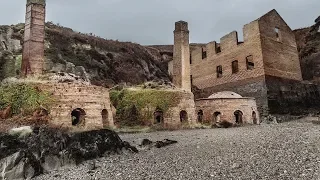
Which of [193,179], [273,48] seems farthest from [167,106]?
[273,48]

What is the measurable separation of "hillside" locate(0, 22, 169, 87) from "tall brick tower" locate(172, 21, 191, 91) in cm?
904

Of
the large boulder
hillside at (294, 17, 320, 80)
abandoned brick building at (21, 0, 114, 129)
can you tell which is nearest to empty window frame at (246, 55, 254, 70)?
hillside at (294, 17, 320, 80)

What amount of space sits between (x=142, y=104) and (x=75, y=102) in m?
4.83

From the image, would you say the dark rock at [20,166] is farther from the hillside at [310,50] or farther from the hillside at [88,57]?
the hillside at [310,50]

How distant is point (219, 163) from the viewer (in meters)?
7.75

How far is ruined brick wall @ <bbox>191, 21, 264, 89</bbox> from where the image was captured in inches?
1027

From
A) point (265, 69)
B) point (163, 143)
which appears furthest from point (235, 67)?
point (163, 143)

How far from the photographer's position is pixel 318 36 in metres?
32.8

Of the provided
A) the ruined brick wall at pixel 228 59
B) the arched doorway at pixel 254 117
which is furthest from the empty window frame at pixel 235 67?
the arched doorway at pixel 254 117

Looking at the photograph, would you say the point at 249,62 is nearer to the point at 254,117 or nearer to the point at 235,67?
the point at 235,67

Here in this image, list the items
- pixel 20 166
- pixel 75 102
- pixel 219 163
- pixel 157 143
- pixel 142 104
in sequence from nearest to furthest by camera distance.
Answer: pixel 219 163 < pixel 20 166 < pixel 157 143 < pixel 75 102 < pixel 142 104

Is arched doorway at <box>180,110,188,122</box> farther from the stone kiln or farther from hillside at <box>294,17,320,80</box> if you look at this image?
hillside at <box>294,17,320,80</box>

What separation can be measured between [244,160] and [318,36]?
30578mm

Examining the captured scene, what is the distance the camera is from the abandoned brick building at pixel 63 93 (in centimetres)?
1420
